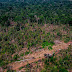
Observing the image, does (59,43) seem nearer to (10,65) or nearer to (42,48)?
(42,48)

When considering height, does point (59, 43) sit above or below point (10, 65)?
above

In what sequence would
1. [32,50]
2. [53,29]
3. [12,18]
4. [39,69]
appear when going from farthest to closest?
[12,18] → [53,29] → [32,50] → [39,69]

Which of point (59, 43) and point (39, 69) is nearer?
point (39, 69)

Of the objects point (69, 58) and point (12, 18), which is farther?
point (12, 18)

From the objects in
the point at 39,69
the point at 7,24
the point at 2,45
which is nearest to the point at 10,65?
the point at 39,69

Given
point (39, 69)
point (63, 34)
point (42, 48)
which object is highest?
point (63, 34)

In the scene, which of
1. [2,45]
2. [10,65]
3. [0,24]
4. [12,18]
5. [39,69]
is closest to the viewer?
[39,69]

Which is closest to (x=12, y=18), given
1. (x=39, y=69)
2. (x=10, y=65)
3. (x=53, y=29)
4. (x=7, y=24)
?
(x=7, y=24)

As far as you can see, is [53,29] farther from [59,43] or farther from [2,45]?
[2,45]

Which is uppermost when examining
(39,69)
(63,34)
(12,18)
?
(12,18)
